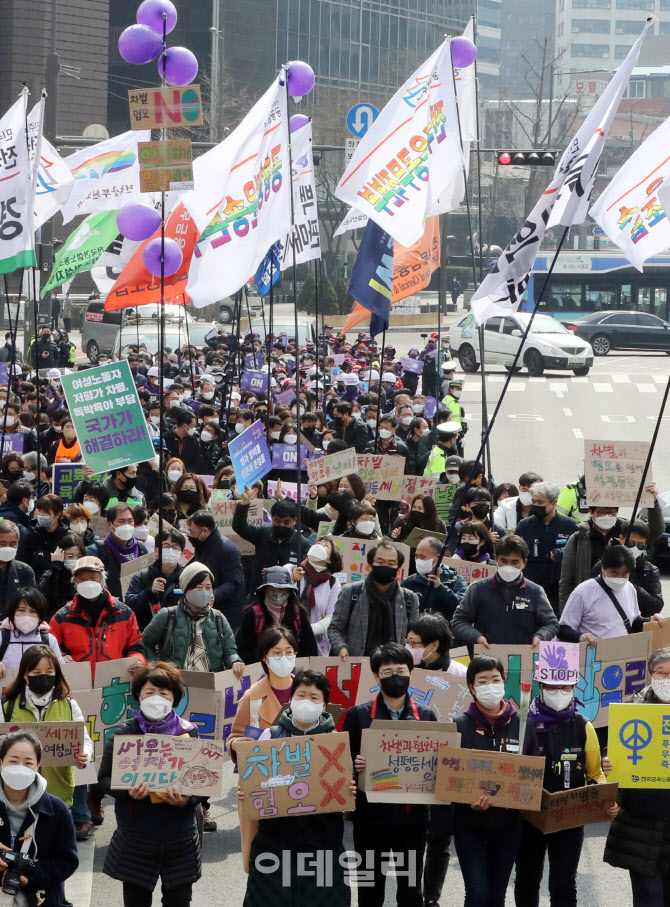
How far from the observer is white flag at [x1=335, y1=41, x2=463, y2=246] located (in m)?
10.9

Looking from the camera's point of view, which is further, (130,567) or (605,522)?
(605,522)

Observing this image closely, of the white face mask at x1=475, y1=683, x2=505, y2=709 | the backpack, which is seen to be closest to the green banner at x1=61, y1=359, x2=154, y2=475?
the backpack

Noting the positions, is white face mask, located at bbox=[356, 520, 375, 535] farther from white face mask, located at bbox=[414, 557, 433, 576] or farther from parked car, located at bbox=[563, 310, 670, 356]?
parked car, located at bbox=[563, 310, 670, 356]

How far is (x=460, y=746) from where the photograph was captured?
19.1ft

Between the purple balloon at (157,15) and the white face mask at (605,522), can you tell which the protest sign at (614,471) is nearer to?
the white face mask at (605,522)

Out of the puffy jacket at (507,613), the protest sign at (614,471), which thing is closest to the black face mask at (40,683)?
the puffy jacket at (507,613)

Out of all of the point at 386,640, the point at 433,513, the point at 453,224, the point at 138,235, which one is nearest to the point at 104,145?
the point at 138,235

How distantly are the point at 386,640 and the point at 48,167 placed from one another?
1097 centimetres

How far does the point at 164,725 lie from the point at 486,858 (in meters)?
1.45

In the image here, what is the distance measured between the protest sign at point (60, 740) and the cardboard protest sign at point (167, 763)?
43 centimetres

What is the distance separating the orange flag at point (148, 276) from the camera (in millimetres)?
14523

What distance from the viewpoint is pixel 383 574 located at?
Result: 7.60m

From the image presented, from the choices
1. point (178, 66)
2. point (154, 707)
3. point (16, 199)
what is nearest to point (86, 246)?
point (16, 199)

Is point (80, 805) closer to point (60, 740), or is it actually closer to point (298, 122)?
point (60, 740)
